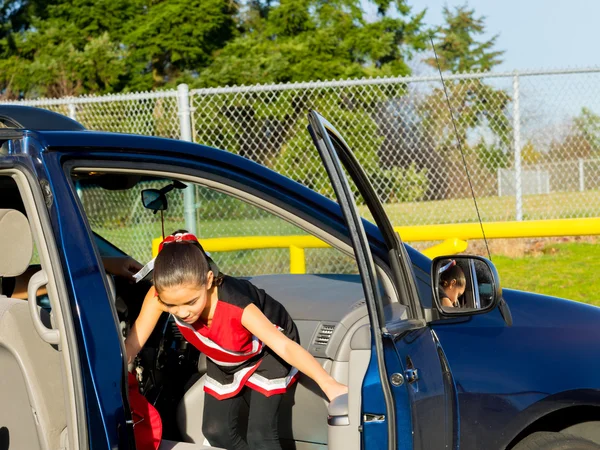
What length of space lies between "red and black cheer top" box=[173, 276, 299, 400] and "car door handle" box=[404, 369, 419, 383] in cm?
64

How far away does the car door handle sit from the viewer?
7.61 feet

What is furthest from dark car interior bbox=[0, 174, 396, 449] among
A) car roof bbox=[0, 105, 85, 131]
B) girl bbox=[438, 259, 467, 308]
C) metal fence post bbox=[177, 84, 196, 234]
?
metal fence post bbox=[177, 84, 196, 234]

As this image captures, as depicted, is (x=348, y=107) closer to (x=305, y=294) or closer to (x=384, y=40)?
(x=305, y=294)

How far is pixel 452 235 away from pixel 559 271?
348 centimetres

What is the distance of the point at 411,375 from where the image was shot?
234 cm

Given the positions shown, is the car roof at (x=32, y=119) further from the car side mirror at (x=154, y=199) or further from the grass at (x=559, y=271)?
the grass at (x=559, y=271)

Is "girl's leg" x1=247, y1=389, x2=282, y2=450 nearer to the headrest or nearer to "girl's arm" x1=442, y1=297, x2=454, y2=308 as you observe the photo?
"girl's arm" x1=442, y1=297, x2=454, y2=308

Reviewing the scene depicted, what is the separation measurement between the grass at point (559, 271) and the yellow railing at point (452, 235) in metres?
1.72

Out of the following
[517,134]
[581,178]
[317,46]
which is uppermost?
[317,46]

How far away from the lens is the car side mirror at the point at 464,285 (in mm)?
2531

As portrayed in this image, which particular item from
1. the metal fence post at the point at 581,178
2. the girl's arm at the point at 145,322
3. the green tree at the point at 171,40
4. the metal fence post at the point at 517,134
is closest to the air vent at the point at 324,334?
the girl's arm at the point at 145,322

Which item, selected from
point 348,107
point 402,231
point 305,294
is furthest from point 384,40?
point 305,294

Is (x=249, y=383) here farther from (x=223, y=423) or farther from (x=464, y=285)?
(x=464, y=285)

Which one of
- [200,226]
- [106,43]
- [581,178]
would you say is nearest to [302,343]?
[200,226]
